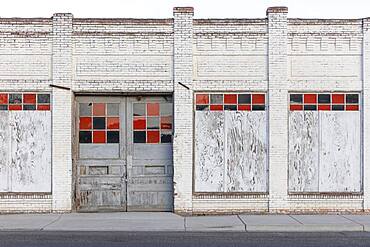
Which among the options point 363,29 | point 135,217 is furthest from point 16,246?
point 363,29

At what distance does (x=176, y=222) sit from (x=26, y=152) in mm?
4626

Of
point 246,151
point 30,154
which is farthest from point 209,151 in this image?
point 30,154

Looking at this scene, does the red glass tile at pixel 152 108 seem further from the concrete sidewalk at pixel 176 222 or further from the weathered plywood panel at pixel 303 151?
the weathered plywood panel at pixel 303 151

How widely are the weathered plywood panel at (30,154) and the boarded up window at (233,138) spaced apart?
4.08 metres

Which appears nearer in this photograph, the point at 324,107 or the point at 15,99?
the point at 15,99

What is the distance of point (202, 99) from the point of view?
16078 millimetres

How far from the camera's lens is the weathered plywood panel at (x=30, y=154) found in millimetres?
15953

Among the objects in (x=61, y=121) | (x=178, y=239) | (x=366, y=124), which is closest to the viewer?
(x=178, y=239)

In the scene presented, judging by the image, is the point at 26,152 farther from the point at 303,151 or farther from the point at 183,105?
the point at 303,151

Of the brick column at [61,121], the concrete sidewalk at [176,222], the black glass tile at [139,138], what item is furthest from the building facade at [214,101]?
the black glass tile at [139,138]

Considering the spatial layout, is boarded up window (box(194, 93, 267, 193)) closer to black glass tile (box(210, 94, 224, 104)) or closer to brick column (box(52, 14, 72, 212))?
black glass tile (box(210, 94, 224, 104))

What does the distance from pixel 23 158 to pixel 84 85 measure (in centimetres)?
255

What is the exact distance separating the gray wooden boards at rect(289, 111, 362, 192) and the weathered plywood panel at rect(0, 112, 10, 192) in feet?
25.0

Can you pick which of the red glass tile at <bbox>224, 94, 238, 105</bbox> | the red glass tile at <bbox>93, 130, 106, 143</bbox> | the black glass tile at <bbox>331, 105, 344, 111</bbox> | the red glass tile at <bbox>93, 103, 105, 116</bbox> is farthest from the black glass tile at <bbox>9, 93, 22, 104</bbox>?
the black glass tile at <bbox>331, 105, 344, 111</bbox>
